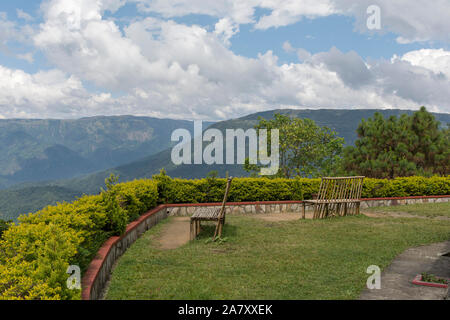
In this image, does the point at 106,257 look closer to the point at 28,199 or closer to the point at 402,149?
the point at 402,149

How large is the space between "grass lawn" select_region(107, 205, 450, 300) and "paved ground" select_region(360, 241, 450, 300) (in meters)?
0.22

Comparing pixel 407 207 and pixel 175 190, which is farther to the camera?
pixel 407 207

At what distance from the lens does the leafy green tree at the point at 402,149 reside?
19250 mm

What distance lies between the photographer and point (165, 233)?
9.39 meters

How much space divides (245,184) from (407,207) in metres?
6.60

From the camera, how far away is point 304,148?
29.0 meters

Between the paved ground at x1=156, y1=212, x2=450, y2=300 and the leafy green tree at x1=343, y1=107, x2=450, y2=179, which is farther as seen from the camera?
the leafy green tree at x1=343, y1=107, x2=450, y2=179

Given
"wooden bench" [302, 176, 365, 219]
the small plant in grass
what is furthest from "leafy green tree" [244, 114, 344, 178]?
the small plant in grass

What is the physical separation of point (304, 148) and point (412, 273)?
23755 mm

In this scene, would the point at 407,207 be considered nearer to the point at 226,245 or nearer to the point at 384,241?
the point at 384,241

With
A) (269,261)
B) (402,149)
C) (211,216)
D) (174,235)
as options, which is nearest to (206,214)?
(211,216)

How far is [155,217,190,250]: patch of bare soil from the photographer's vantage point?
8.09 metres

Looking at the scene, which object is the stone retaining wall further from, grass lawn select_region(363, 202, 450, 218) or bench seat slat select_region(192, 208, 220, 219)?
grass lawn select_region(363, 202, 450, 218)
